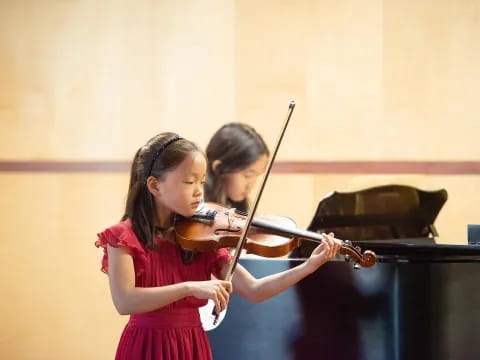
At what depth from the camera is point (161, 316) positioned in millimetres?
1950

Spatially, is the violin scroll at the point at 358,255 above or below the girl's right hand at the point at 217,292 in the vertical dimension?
above

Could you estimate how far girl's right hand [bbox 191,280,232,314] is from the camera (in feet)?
5.62

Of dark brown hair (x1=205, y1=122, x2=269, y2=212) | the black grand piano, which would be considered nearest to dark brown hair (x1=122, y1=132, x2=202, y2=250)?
the black grand piano

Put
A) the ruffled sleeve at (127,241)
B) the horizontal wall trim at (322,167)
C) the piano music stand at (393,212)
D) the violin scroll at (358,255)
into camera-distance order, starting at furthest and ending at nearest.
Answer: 1. the horizontal wall trim at (322,167)
2. the piano music stand at (393,212)
3. the violin scroll at (358,255)
4. the ruffled sleeve at (127,241)

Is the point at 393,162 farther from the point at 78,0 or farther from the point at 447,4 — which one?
the point at 78,0

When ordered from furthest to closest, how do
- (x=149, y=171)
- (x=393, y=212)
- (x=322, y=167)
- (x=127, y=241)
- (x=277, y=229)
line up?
(x=322, y=167) < (x=393, y=212) < (x=277, y=229) < (x=149, y=171) < (x=127, y=241)

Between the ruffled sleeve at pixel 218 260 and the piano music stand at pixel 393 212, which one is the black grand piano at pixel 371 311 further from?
the ruffled sleeve at pixel 218 260

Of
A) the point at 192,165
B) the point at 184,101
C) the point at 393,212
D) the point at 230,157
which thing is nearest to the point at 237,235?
the point at 192,165

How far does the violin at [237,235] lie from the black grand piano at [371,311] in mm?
296

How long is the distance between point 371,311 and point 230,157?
0.94 meters

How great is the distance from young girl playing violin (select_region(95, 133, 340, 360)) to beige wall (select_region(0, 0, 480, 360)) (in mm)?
2284

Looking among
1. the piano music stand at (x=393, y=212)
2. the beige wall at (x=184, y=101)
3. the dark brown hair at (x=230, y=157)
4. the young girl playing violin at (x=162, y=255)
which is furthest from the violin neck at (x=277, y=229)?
the beige wall at (x=184, y=101)

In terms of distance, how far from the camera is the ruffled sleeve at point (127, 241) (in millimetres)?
1875

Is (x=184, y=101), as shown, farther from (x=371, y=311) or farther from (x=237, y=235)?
(x=237, y=235)
